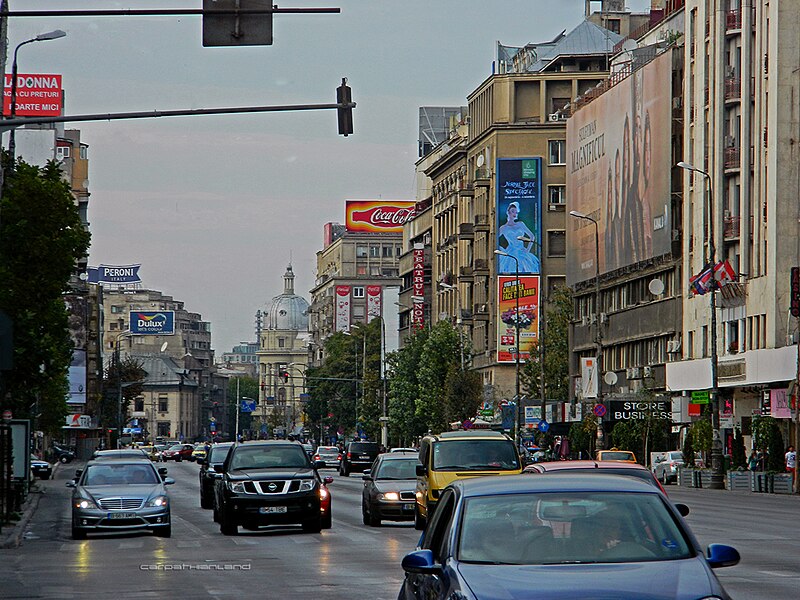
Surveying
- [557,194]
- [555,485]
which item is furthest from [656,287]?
[555,485]

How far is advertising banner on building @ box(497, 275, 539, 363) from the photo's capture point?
106 m

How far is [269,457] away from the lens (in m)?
31.3

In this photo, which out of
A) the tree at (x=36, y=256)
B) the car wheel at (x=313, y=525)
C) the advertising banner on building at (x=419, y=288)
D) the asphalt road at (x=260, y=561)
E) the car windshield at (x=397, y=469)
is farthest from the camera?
A: the advertising banner on building at (x=419, y=288)

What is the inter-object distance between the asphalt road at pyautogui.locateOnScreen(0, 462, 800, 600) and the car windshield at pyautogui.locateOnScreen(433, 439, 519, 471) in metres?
1.56

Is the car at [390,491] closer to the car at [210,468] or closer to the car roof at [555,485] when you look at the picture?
the car at [210,468]

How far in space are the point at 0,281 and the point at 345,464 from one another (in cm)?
4941

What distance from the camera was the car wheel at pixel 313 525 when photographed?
101 feet

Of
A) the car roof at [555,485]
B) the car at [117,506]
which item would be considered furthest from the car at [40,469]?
the car roof at [555,485]

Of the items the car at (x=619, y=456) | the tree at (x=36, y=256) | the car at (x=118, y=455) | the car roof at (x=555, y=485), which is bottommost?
the car at (x=619, y=456)

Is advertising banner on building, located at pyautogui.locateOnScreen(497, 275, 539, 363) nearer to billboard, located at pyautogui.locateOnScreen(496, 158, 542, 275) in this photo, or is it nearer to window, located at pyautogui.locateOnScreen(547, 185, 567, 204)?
billboard, located at pyautogui.locateOnScreen(496, 158, 542, 275)

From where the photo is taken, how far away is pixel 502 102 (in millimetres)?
114938

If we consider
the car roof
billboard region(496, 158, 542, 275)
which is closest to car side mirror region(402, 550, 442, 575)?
the car roof

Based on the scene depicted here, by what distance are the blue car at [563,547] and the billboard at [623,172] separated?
7073 centimetres

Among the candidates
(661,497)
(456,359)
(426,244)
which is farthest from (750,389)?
(426,244)
